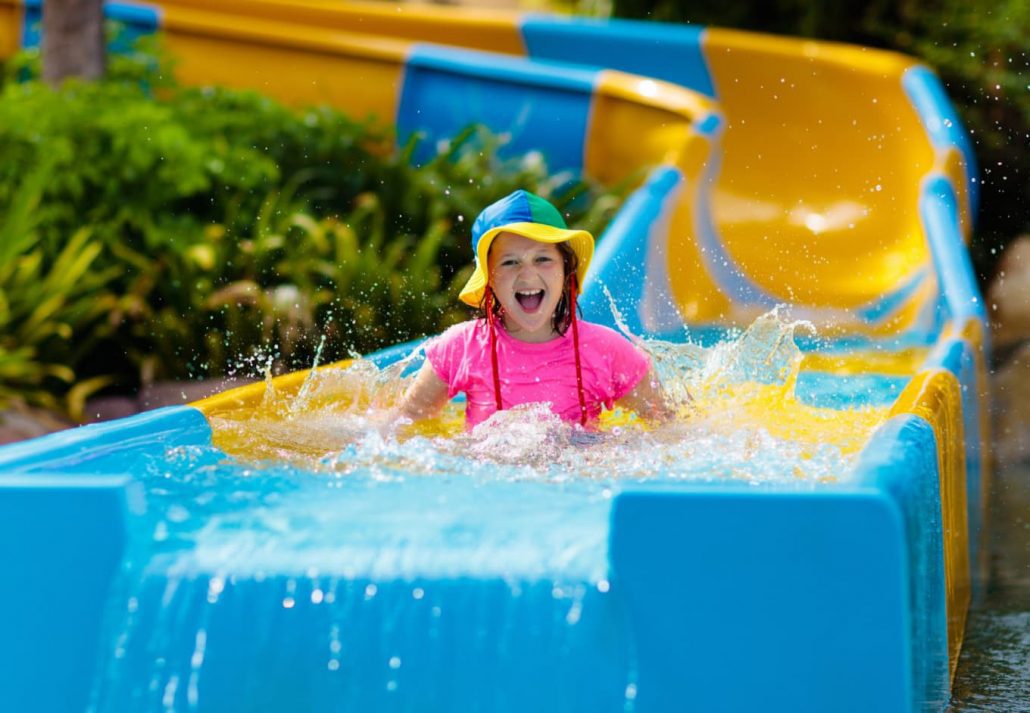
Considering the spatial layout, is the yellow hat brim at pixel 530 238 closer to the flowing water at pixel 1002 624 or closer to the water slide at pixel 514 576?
the water slide at pixel 514 576

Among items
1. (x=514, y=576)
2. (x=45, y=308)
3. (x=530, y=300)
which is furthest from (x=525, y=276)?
(x=45, y=308)

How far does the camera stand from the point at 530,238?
369 centimetres

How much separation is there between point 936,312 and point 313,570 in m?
3.57

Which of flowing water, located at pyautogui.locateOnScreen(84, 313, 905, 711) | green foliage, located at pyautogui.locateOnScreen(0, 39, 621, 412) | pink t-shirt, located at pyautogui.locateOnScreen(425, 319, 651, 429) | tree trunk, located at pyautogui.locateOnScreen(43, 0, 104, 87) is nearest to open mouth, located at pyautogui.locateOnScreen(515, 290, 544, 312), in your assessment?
pink t-shirt, located at pyautogui.locateOnScreen(425, 319, 651, 429)

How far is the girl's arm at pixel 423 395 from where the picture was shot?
3.92m

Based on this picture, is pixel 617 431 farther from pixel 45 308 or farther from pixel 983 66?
pixel 983 66

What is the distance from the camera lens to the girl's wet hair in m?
3.84

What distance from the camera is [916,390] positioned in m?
3.68

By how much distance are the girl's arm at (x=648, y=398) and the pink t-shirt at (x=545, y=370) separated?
0.05 feet

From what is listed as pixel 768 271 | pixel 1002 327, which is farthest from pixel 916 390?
pixel 1002 327

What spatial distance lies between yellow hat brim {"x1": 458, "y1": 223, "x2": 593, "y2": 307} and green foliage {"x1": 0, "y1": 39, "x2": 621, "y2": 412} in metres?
2.16

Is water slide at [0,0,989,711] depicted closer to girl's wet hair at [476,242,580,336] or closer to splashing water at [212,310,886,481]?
splashing water at [212,310,886,481]

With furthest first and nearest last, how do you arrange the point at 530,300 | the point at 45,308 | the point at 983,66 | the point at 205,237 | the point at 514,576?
the point at 983,66
the point at 205,237
the point at 45,308
the point at 530,300
the point at 514,576

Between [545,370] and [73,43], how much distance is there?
447 cm
